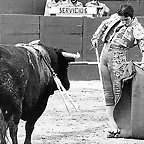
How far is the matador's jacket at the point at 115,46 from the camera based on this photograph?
499 cm

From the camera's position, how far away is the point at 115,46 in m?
5.04

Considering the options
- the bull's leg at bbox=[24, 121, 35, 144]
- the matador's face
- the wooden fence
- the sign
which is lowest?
the wooden fence

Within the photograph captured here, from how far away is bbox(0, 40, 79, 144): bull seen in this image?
3961 mm

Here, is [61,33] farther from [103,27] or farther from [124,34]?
[124,34]

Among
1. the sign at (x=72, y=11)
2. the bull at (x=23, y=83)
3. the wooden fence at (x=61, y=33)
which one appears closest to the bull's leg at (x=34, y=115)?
the bull at (x=23, y=83)

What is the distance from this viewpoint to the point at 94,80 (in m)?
10.6

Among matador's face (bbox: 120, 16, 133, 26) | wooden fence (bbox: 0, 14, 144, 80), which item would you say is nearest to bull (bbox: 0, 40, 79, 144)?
matador's face (bbox: 120, 16, 133, 26)

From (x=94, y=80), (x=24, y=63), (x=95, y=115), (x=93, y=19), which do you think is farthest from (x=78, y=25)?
(x=24, y=63)

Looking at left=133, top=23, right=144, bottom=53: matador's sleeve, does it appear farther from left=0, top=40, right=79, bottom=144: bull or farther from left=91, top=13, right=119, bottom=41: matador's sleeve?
left=0, top=40, right=79, bottom=144: bull

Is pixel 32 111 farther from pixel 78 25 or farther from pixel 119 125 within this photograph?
pixel 78 25

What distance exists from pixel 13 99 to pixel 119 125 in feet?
4.66

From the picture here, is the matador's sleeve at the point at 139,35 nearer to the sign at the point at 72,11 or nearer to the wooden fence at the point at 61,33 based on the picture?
the wooden fence at the point at 61,33

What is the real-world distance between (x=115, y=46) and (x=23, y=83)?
122cm

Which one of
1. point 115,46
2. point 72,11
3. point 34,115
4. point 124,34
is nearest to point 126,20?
point 124,34
